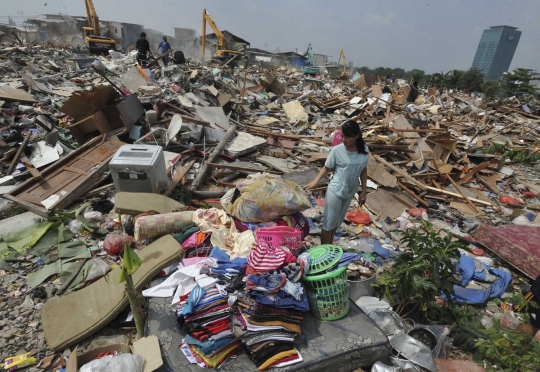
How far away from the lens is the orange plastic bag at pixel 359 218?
459 centimetres

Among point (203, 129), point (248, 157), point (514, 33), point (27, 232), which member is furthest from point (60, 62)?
point (514, 33)

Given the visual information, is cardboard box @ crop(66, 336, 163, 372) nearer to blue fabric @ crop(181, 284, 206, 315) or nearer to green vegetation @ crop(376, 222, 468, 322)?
blue fabric @ crop(181, 284, 206, 315)

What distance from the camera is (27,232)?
3529 mm

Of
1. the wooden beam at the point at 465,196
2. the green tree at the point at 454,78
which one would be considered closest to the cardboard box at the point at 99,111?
the wooden beam at the point at 465,196

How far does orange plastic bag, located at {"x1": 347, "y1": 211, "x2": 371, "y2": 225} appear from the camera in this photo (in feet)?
15.1

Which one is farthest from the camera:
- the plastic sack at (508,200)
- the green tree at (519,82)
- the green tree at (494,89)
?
the green tree at (494,89)

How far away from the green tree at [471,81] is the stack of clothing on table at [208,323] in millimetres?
32611

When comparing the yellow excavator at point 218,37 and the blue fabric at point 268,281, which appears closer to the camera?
the blue fabric at point 268,281

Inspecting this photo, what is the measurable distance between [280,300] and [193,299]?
24.7 inches

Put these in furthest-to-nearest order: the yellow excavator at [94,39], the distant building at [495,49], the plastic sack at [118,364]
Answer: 1. the distant building at [495,49]
2. the yellow excavator at [94,39]
3. the plastic sack at [118,364]

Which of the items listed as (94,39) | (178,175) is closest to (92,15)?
(94,39)

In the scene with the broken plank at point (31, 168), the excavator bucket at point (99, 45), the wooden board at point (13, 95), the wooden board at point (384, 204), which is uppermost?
the excavator bucket at point (99, 45)

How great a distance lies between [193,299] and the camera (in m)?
2.12

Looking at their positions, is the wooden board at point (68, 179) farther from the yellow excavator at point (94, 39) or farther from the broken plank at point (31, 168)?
the yellow excavator at point (94, 39)
